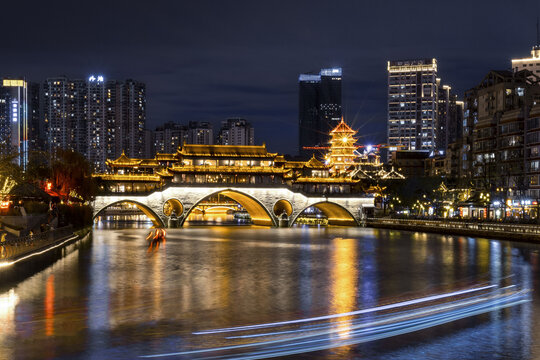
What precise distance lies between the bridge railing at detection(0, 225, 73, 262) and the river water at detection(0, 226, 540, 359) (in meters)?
2.06

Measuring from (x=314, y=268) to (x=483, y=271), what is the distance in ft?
29.8

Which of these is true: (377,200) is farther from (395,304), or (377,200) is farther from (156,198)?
(395,304)

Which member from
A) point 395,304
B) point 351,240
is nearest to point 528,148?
point 351,240

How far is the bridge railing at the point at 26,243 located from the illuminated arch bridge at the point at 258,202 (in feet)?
95.9

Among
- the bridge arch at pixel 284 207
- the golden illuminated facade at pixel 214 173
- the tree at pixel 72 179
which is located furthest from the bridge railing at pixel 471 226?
the tree at pixel 72 179

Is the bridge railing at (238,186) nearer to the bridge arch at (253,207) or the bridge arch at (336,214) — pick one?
the bridge arch at (253,207)

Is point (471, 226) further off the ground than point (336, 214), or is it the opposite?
→ point (336, 214)

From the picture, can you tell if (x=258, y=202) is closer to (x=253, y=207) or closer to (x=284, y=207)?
(x=253, y=207)

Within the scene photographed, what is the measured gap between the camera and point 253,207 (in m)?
93.4

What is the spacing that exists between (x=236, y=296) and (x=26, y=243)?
18445 mm

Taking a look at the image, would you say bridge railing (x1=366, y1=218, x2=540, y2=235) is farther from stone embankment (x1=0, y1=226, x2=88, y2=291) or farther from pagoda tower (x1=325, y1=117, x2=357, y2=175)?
stone embankment (x1=0, y1=226, x2=88, y2=291)

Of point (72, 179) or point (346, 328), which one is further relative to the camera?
point (72, 179)

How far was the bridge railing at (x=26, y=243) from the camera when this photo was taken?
32.9m

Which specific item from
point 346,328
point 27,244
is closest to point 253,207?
point 27,244
